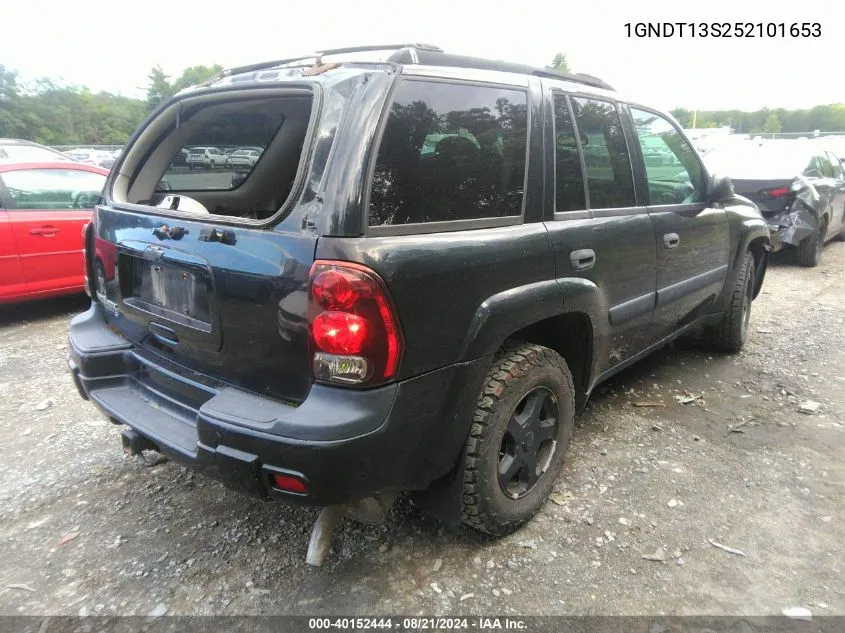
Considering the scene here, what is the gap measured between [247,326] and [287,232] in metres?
0.35

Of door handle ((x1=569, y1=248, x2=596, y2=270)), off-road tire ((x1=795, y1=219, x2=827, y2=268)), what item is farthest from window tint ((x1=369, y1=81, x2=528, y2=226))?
off-road tire ((x1=795, y1=219, x2=827, y2=268))

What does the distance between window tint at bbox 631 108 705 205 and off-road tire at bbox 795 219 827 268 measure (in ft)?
16.2

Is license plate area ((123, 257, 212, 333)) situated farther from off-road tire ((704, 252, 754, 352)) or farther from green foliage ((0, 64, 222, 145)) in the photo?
green foliage ((0, 64, 222, 145))

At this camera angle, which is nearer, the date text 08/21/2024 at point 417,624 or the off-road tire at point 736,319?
the date text 08/21/2024 at point 417,624

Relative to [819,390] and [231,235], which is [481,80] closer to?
[231,235]

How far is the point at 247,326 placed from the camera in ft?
6.21

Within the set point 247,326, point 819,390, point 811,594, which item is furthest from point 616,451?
point 247,326

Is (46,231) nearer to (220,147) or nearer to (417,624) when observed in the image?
(220,147)

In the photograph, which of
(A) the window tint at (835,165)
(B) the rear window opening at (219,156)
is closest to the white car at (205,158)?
(B) the rear window opening at (219,156)

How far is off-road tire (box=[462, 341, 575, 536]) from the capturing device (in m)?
2.12

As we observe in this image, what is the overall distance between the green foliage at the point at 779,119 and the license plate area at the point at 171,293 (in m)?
65.5

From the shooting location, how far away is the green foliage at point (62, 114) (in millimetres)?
47412

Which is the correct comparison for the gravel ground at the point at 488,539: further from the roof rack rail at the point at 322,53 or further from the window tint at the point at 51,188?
the window tint at the point at 51,188

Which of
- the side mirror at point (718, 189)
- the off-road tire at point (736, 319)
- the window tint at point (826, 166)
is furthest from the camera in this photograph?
the window tint at point (826, 166)
